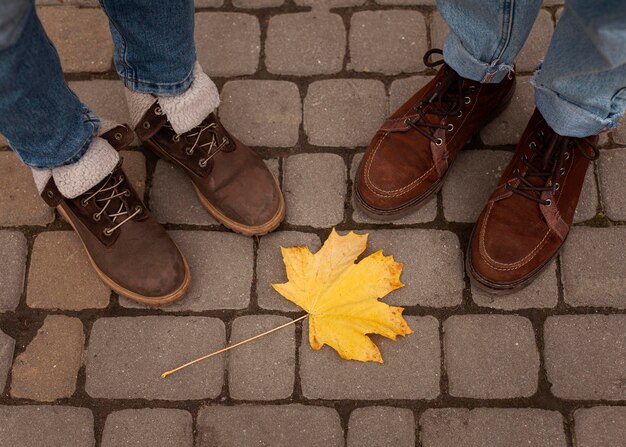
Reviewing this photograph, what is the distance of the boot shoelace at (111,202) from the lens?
1.89 metres

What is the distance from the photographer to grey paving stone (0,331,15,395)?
6.34ft

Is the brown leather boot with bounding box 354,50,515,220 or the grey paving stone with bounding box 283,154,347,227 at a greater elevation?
the brown leather boot with bounding box 354,50,515,220

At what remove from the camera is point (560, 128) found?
1770 mm

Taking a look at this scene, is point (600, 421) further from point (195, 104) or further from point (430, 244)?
point (195, 104)

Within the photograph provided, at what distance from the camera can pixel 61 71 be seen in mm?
1578

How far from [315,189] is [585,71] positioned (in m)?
0.95

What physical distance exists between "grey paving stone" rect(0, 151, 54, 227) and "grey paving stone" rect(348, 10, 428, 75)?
122 cm

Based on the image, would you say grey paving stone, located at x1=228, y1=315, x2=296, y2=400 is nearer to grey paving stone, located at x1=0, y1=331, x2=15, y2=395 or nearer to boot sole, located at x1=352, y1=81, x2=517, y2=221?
boot sole, located at x1=352, y1=81, x2=517, y2=221

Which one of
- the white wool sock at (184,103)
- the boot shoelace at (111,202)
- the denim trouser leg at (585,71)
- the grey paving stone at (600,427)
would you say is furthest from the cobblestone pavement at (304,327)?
the denim trouser leg at (585,71)

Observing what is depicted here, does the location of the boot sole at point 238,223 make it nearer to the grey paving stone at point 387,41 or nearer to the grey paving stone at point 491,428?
the grey paving stone at point 387,41

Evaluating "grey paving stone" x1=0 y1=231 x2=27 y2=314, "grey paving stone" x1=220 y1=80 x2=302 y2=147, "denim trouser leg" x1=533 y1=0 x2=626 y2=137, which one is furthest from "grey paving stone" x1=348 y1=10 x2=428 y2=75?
"grey paving stone" x1=0 y1=231 x2=27 y2=314

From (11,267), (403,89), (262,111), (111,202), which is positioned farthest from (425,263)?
(11,267)

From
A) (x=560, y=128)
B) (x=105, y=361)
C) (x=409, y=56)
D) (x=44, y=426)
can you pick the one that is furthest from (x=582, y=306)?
(x=44, y=426)

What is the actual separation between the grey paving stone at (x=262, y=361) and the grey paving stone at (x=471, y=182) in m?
0.69
